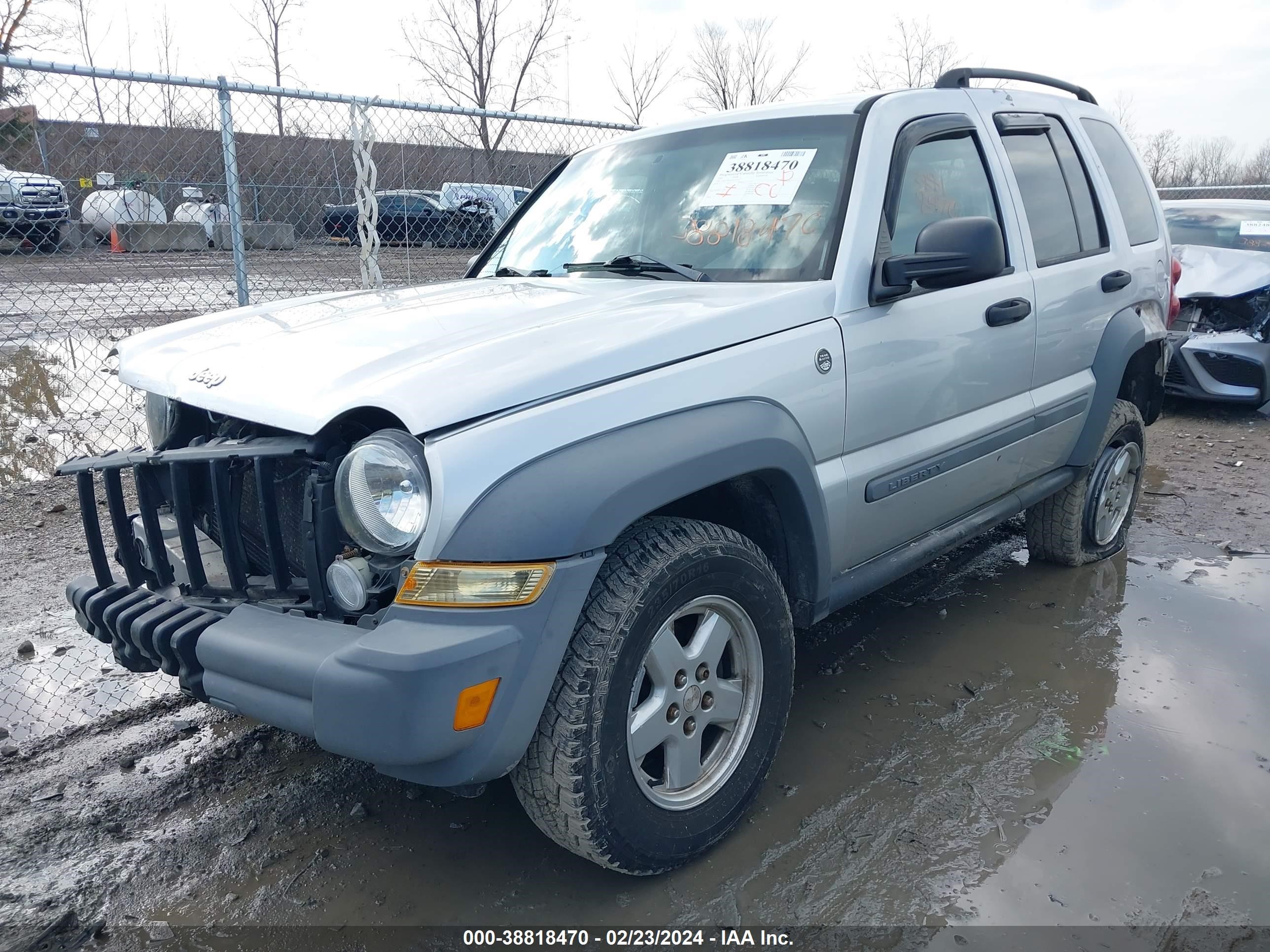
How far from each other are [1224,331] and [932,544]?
229 inches

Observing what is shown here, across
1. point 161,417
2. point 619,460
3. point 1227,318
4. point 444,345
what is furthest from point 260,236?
point 1227,318

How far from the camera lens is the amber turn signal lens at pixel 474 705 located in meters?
1.90

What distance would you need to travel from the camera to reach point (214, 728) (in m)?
3.13

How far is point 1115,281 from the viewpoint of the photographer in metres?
3.99

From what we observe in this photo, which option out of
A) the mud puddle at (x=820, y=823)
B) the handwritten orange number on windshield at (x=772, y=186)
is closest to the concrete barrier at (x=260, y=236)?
the mud puddle at (x=820, y=823)

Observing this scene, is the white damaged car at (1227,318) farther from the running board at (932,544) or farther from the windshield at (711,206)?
the windshield at (711,206)

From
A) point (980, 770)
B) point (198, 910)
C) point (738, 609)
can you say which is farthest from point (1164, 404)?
point (198, 910)

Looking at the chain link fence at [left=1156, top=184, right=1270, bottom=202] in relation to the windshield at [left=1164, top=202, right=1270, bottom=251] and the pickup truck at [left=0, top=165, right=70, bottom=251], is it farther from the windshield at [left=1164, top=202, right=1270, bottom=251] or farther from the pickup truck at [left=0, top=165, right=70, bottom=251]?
the pickup truck at [left=0, top=165, right=70, bottom=251]

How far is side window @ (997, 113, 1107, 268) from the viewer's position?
12.0 ft

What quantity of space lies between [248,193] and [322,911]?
4858mm

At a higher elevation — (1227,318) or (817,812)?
(1227,318)

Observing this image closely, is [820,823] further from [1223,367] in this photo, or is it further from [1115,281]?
[1223,367]

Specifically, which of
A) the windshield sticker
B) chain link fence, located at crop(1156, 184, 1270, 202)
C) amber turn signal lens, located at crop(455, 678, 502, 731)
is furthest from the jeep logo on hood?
chain link fence, located at crop(1156, 184, 1270, 202)

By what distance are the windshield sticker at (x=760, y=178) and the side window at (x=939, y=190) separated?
314 mm
